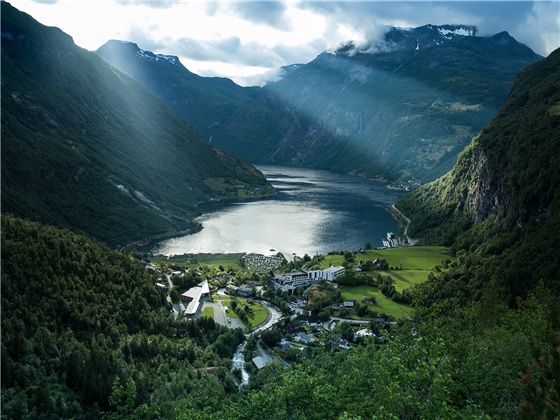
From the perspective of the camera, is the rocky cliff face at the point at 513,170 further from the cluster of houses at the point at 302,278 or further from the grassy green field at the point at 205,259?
the grassy green field at the point at 205,259

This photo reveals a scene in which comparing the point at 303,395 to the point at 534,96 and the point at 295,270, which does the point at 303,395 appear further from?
the point at 534,96

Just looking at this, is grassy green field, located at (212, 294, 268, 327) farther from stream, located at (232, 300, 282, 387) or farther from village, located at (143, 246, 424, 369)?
stream, located at (232, 300, 282, 387)

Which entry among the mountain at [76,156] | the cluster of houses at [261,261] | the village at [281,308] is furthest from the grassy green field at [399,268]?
the mountain at [76,156]

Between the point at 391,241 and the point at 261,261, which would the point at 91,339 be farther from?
the point at 391,241

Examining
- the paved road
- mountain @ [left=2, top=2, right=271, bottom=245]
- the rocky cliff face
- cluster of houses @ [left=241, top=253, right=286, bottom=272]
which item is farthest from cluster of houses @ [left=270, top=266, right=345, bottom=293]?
mountain @ [left=2, top=2, right=271, bottom=245]

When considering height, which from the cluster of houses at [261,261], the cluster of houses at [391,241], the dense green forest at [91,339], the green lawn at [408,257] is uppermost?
the green lawn at [408,257]
